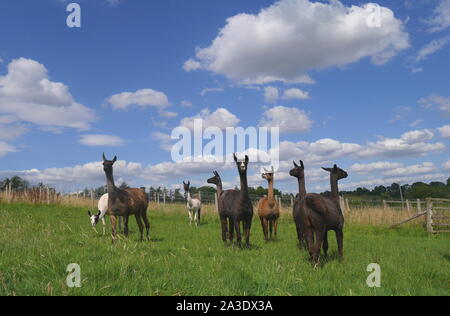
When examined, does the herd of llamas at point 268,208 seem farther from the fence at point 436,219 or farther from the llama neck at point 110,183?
the fence at point 436,219

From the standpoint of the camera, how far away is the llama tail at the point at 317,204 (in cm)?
717

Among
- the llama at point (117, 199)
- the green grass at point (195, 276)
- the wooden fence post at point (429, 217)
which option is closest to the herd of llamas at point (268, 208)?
the llama at point (117, 199)

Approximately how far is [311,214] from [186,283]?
10.3ft

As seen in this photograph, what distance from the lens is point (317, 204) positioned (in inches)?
284

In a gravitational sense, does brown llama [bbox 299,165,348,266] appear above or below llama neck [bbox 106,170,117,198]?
below

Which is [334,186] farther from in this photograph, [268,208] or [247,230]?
[268,208]

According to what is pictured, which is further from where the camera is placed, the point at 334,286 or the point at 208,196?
the point at 208,196

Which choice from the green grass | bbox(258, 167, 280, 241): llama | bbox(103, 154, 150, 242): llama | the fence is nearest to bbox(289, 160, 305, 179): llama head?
bbox(258, 167, 280, 241): llama

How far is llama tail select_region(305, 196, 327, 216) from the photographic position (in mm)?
7169

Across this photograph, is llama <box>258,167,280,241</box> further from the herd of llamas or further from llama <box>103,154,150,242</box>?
llama <box>103,154,150,242</box>
